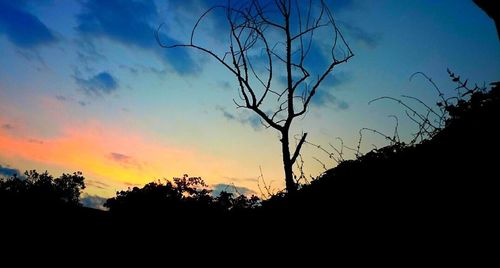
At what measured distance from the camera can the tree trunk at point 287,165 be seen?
233 inches

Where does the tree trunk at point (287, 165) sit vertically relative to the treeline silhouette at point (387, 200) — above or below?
above

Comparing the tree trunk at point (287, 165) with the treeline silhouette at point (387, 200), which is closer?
Answer: the treeline silhouette at point (387, 200)

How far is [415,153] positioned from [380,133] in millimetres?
1104

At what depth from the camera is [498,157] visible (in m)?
2.74

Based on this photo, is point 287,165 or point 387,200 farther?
point 287,165

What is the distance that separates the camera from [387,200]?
333 centimetres

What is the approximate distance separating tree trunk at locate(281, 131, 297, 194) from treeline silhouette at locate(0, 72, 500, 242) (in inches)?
12.1

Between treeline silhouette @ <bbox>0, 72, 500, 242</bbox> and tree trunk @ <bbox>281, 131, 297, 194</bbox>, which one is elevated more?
tree trunk @ <bbox>281, 131, 297, 194</bbox>

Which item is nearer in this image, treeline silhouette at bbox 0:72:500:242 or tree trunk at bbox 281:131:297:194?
treeline silhouette at bbox 0:72:500:242

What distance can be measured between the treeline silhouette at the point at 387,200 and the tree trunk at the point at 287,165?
12.1 inches

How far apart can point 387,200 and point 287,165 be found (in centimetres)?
319

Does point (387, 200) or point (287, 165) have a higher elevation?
point (287, 165)

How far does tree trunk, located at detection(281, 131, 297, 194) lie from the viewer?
19.4 ft

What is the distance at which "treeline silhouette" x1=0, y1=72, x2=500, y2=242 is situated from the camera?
270cm
